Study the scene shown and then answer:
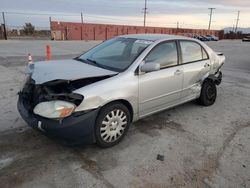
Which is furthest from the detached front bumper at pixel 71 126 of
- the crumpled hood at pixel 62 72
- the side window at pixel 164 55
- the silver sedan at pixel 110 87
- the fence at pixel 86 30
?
the fence at pixel 86 30

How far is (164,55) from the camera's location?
164 inches

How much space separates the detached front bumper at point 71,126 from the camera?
298 cm

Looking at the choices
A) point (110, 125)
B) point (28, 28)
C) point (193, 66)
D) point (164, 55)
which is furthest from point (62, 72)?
point (28, 28)

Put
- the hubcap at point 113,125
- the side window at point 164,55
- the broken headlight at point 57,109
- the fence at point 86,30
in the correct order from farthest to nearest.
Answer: the fence at point 86,30 → the side window at point 164,55 → the hubcap at point 113,125 → the broken headlight at point 57,109

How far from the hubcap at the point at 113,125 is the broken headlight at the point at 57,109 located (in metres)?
0.55

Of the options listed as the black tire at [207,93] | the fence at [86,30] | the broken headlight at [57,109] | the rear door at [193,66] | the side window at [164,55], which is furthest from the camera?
the fence at [86,30]

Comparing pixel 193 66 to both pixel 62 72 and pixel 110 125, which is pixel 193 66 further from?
pixel 62 72

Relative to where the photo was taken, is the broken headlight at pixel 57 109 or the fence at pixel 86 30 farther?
the fence at pixel 86 30

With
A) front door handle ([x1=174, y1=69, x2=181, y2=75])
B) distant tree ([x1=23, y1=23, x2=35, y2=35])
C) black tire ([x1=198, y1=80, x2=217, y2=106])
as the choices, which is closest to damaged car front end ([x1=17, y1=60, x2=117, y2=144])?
front door handle ([x1=174, y1=69, x2=181, y2=75])

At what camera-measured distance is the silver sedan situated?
9.94ft

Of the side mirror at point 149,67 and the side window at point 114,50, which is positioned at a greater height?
the side window at point 114,50

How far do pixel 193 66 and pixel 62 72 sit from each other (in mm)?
2597

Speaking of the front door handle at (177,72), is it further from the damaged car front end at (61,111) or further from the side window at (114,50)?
the damaged car front end at (61,111)

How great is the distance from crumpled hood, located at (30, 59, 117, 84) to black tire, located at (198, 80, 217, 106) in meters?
2.52
